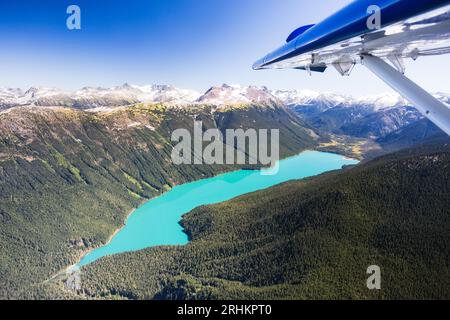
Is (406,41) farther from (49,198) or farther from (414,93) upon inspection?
(49,198)

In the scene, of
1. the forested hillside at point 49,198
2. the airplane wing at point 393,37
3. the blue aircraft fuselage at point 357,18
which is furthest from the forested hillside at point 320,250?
the blue aircraft fuselage at point 357,18

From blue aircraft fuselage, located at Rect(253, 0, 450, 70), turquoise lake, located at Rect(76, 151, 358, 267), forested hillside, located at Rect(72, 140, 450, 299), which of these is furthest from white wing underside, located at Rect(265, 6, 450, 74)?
turquoise lake, located at Rect(76, 151, 358, 267)
